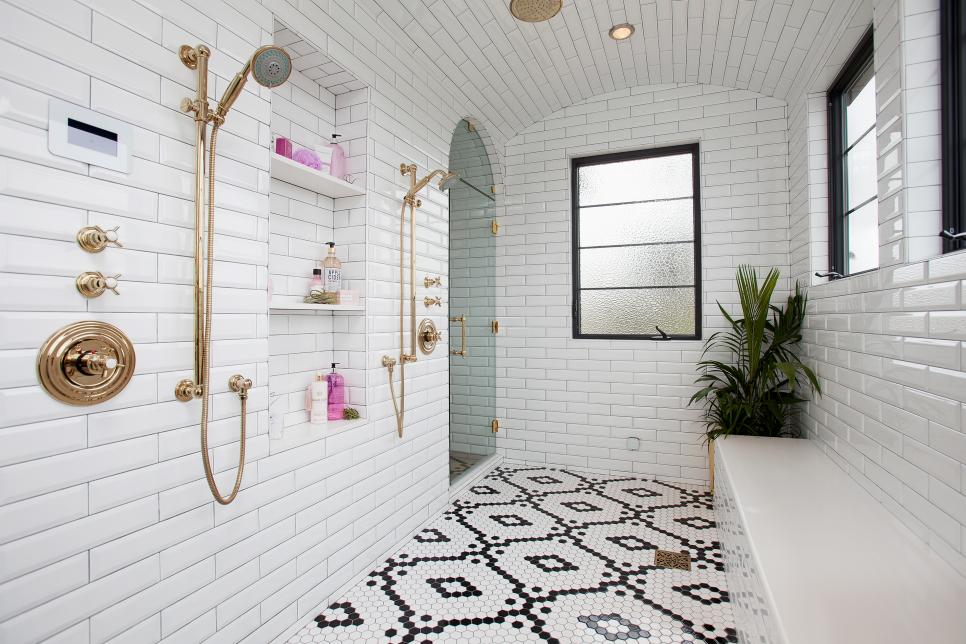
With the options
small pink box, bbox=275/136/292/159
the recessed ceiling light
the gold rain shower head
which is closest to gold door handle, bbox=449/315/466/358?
the gold rain shower head

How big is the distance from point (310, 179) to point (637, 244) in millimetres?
2311

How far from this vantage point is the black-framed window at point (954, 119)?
4.75 feet

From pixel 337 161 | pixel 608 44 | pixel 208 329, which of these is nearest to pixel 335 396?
pixel 208 329

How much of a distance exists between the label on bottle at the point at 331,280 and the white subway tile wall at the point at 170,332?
10cm

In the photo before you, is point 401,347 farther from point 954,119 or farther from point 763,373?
point 954,119

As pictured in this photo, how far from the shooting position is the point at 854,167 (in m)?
2.38

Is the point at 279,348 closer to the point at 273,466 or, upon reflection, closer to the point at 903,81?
the point at 273,466

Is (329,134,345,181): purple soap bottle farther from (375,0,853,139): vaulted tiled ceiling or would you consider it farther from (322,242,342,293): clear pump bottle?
(375,0,853,139): vaulted tiled ceiling

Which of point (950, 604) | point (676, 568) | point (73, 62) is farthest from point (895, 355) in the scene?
point (73, 62)

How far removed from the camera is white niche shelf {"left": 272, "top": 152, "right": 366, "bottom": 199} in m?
1.82

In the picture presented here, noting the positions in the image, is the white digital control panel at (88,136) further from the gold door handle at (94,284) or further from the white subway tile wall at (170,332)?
the gold door handle at (94,284)

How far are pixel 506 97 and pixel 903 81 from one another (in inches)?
84.7

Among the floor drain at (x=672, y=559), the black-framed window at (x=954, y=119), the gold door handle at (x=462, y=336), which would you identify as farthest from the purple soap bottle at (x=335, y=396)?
the black-framed window at (x=954, y=119)

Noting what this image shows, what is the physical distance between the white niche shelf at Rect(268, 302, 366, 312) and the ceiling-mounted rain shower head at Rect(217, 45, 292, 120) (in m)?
0.65
